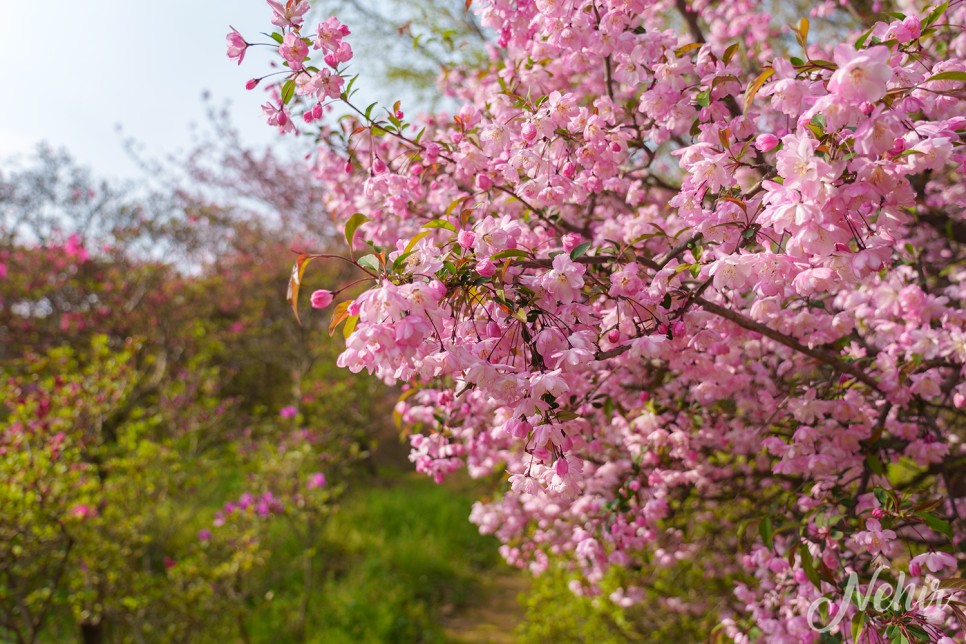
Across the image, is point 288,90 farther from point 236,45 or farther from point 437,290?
point 437,290

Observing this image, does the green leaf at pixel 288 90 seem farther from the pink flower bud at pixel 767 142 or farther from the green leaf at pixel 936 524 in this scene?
the green leaf at pixel 936 524

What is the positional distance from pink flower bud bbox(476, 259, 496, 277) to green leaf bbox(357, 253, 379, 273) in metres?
0.22

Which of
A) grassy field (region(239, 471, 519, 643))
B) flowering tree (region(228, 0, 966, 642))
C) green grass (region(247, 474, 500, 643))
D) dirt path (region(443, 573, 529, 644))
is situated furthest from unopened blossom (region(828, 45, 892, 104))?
dirt path (region(443, 573, 529, 644))

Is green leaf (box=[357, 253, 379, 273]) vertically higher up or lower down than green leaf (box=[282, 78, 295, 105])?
lower down

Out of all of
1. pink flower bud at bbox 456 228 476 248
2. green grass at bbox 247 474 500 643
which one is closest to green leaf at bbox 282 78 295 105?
pink flower bud at bbox 456 228 476 248

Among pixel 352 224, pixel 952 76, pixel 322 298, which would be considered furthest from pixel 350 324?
pixel 952 76

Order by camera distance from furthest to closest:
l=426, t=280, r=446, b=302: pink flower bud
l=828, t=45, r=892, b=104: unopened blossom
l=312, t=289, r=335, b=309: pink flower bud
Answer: l=312, t=289, r=335, b=309: pink flower bud < l=426, t=280, r=446, b=302: pink flower bud < l=828, t=45, r=892, b=104: unopened blossom

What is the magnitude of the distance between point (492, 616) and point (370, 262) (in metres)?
4.79

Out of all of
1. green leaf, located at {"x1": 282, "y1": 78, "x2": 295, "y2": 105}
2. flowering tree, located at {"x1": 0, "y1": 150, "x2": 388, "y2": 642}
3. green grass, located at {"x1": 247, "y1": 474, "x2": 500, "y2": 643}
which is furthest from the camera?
green grass, located at {"x1": 247, "y1": 474, "x2": 500, "y2": 643}

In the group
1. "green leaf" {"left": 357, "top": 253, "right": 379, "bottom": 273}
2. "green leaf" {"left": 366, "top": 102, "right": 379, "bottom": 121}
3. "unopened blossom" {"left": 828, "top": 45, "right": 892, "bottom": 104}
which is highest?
"green leaf" {"left": 366, "top": 102, "right": 379, "bottom": 121}

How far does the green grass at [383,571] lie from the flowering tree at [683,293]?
193 centimetres

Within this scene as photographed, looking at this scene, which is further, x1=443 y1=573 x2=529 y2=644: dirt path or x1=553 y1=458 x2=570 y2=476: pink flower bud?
x1=443 y1=573 x2=529 y2=644: dirt path

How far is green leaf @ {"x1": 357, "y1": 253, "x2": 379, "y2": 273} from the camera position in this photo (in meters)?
1.23

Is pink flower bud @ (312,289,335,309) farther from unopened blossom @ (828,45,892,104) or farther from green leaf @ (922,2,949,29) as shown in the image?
green leaf @ (922,2,949,29)
